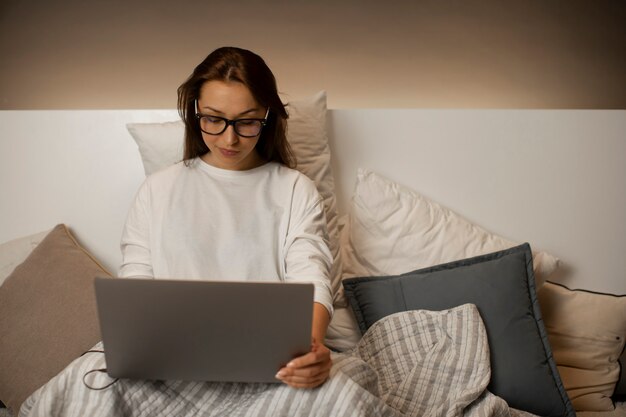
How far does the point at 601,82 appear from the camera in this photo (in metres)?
2.25

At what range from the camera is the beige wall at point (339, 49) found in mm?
1951

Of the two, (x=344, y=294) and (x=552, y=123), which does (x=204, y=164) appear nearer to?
(x=344, y=294)

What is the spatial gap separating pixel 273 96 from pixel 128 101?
837 mm

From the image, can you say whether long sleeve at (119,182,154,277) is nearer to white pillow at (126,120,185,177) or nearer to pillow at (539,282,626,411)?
white pillow at (126,120,185,177)

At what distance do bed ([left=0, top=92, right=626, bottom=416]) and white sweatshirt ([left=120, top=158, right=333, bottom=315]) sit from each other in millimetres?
191

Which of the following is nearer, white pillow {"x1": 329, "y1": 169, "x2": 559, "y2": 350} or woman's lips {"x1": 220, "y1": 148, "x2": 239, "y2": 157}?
woman's lips {"x1": 220, "y1": 148, "x2": 239, "y2": 157}

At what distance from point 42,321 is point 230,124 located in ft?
2.27

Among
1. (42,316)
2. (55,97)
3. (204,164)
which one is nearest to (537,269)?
(204,164)

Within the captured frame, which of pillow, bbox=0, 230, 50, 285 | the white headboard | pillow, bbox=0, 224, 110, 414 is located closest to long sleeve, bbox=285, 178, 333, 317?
the white headboard

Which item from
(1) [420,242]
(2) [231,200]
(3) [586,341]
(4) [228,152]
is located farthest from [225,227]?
(3) [586,341]

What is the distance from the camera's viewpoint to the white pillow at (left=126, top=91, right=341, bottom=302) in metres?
1.59

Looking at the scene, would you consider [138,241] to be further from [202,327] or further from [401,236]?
[401,236]

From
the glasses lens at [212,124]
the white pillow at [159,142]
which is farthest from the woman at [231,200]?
the white pillow at [159,142]

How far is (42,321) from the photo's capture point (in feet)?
4.75
